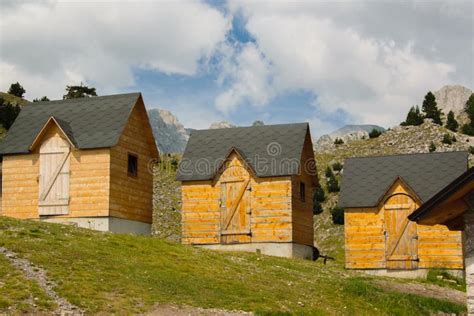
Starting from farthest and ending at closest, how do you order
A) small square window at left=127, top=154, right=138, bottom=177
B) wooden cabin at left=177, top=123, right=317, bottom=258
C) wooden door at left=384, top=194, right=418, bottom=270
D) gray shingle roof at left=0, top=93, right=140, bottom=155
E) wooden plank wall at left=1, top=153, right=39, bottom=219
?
small square window at left=127, top=154, right=138, bottom=177
wooden cabin at left=177, top=123, right=317, bottom=258
wooden door at left=384, top=194, right=418, bottom=270
wooden plank wall at left=1, top=153, right=39, bottom=219
gray shingle roof at left=0, top=93, right=140, bottom=155

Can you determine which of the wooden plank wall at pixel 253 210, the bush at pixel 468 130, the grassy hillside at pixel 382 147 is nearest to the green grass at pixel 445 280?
the wooden plank wall at pixel 253 210

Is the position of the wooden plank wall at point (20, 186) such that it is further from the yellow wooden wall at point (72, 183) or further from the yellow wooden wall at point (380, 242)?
the yellow wooden wall at point (380, 242)

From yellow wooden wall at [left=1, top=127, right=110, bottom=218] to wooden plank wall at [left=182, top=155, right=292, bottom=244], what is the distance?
18.6ft

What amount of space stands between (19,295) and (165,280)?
530 cm

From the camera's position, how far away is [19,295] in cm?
1953

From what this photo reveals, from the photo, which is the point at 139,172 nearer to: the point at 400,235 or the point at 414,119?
the point at 400,235

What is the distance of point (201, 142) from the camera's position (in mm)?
42281

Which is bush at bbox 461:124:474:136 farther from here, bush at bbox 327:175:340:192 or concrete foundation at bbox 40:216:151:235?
concrete foundation at bbox 40:216:151:235

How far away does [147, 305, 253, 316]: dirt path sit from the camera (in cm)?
1995

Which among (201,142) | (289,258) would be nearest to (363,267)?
(289,258)

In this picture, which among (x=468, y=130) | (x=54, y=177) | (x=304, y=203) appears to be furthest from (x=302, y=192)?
(x=468, y=130)

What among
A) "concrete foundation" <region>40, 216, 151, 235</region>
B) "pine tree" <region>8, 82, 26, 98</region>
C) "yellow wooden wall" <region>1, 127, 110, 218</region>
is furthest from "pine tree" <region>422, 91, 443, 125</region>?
"yellow wooden wall" <region>1, 127, 110, 218</region>

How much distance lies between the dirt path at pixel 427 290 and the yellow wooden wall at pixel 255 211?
303 inches

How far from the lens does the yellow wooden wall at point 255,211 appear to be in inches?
1470
